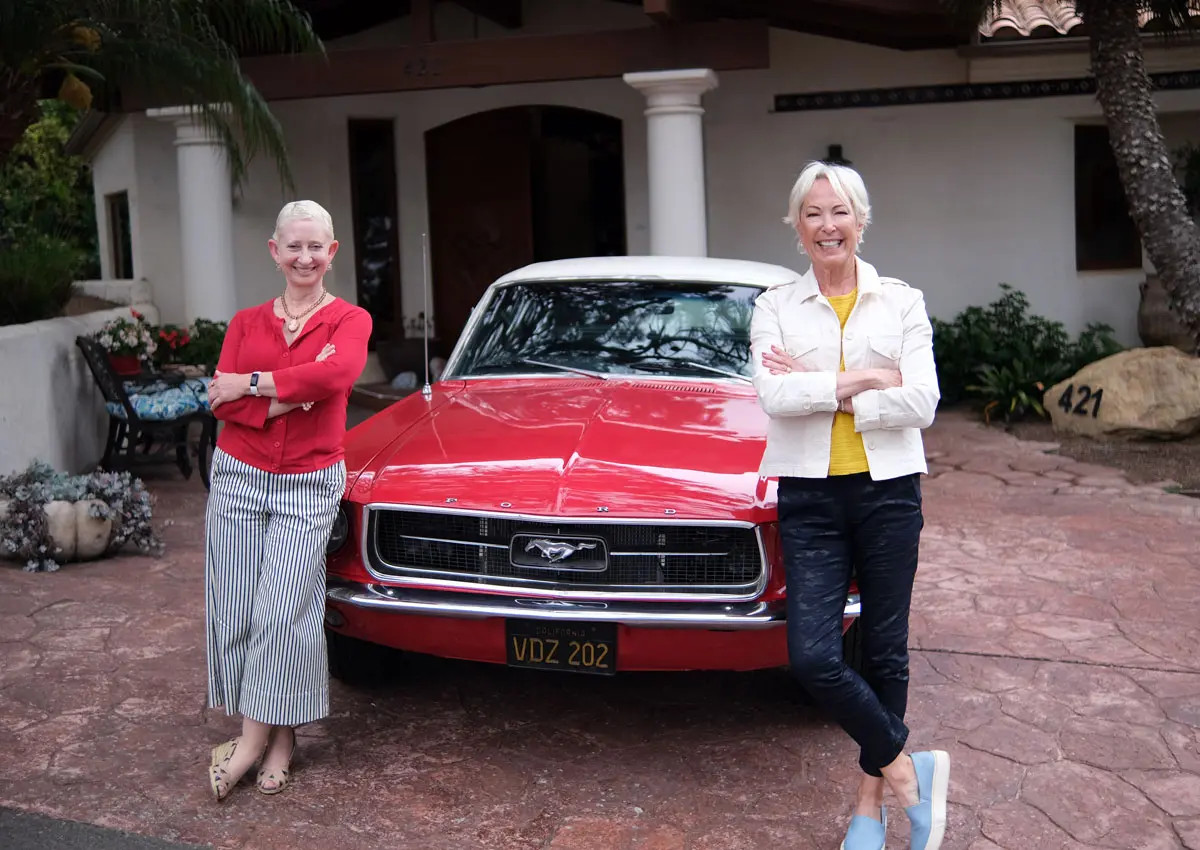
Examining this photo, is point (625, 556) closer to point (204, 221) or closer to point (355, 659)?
point (355, 659)

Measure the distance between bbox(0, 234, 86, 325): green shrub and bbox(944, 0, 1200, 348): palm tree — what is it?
6805 millimetres

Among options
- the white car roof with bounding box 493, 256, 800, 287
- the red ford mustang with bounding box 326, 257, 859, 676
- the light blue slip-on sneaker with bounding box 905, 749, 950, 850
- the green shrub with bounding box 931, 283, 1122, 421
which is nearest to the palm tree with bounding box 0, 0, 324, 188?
the white car roof with bounding box 493, 256, 800, 287

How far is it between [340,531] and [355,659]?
80cm

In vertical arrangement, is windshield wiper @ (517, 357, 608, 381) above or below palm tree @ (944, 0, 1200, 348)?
below

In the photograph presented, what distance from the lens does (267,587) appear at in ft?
13.2

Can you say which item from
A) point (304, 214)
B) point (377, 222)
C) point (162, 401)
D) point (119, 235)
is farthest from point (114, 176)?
point (304, 214)

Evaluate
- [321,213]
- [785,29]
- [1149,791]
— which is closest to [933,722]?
[1149,791]

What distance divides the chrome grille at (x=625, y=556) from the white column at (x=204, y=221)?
26.3 feet

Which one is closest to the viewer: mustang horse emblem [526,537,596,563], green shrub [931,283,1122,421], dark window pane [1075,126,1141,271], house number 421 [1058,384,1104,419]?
mustang horse emblem [526,537,596,563]

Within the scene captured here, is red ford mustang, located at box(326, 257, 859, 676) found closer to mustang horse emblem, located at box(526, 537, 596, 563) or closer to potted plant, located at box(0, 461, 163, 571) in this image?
mustang horse emblem, located at box(526, 537, 596, 563)

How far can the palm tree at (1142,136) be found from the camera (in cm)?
974

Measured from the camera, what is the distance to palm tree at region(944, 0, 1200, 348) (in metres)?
9.74

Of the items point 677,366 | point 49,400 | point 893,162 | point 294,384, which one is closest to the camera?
point 294,384

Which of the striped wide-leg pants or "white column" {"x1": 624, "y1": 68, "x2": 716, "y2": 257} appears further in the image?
"white column" {"x1": 624, "y1": 68, "x2": 716, "y2": 257}
